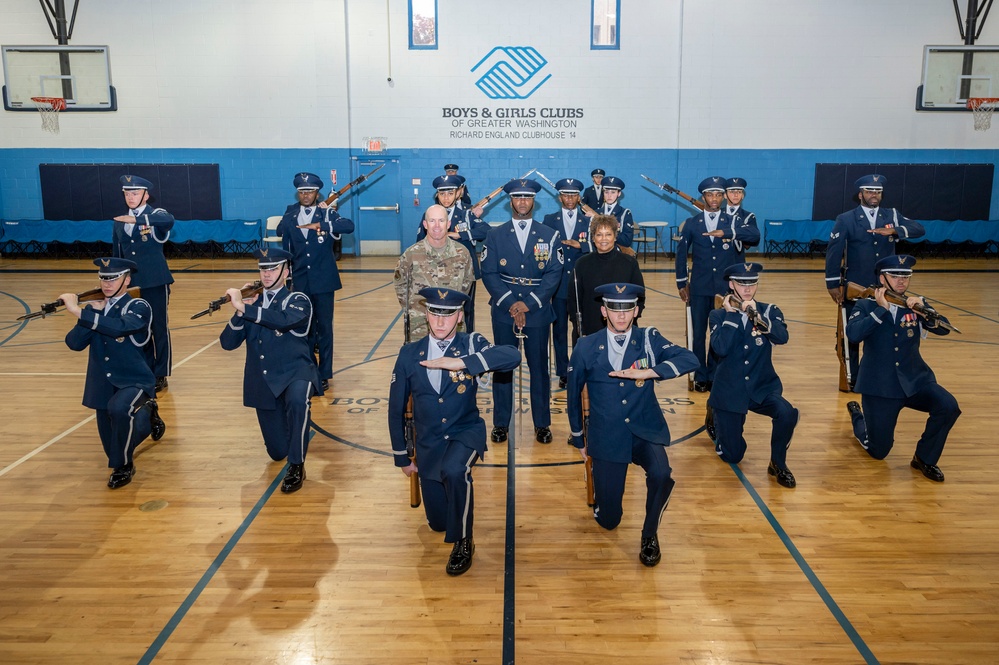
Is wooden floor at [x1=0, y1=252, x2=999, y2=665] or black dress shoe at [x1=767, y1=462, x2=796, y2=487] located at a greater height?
black dress shoe at [x1=767, y1=462, x2=796, y2=487]

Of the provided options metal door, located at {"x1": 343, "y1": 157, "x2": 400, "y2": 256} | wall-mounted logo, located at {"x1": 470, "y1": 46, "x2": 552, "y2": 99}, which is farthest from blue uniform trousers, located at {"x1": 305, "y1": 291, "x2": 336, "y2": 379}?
wall-mounted logo, located at {"x1": 470, "y1": 46, "x2": 552, "y2": 99}

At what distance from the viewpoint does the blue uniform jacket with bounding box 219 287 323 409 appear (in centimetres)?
632

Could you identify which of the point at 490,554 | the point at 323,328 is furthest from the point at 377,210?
the point at 490,554

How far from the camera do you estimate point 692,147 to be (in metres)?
19.0

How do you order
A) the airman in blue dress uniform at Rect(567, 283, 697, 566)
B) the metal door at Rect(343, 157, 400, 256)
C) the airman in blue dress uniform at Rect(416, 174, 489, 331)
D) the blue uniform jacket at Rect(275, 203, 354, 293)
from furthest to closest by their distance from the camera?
1. the metal door at Rect(343, 157, 400, 256)
2. the blue uniform jacket at Rect(275, 203, 354, 293)
3. the airman in blue dress uniform at Rect(416, 174, 489, 331)
4. the airman in blue dress uniform at Rect(567, 283, 697, 566)

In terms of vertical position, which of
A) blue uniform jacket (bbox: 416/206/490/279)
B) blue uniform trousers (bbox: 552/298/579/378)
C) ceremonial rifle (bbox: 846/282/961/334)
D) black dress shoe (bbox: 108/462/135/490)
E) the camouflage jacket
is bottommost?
black dress shoe (bbox: 108/462/135/490)

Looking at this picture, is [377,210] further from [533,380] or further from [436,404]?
[436,404]

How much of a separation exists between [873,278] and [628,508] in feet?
15.4

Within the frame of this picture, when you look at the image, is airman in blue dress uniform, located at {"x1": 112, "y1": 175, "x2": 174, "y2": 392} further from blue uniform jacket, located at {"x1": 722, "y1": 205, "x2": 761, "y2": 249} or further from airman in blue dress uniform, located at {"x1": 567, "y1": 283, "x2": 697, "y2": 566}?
blue uniform jacket, located at {"x1": 722, "y1": 205, "x2": 761, "y2": 249}

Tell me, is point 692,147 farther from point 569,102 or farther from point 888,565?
point 888,565

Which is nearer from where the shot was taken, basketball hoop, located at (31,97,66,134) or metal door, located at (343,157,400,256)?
basketball hoop, located at (31,97,66,134)

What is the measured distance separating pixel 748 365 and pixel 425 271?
111 inches

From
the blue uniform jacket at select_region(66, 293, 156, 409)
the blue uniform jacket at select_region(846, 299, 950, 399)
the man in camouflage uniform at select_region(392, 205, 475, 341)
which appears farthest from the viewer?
the man in camouflage uniform at select_region(392, 205, 475, 341)

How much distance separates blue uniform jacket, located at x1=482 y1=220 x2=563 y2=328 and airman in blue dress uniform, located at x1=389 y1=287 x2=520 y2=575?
1.80 metres
